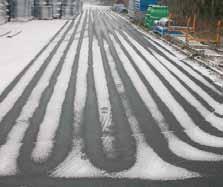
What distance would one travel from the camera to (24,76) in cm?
1133

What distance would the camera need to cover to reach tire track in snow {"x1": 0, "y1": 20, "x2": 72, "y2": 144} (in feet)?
23.5

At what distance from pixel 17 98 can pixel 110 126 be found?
2.89 meters

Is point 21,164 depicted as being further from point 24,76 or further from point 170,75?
point 170,75

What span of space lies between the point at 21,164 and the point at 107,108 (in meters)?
3.12

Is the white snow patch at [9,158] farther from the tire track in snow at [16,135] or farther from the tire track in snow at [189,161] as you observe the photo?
the tire track in snow at [189,161]

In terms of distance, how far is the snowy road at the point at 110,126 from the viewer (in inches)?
207

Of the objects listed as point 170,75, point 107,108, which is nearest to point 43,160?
point 107,108

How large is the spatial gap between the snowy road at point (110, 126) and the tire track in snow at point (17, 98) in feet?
0.07

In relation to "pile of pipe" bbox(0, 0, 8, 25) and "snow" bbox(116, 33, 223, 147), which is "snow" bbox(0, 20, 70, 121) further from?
"pile of pipe" bbox(0, 0, 8, 25)

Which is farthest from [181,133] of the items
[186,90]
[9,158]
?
[186,90]

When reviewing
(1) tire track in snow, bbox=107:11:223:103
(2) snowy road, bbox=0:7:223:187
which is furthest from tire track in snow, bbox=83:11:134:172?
(1) tire track in snow, bbox=107:11:223:103

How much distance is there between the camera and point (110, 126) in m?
7.11

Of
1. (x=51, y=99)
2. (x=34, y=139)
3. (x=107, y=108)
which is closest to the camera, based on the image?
(x=34, y=139)

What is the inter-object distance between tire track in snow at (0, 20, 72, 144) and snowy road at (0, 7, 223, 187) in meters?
0.02
